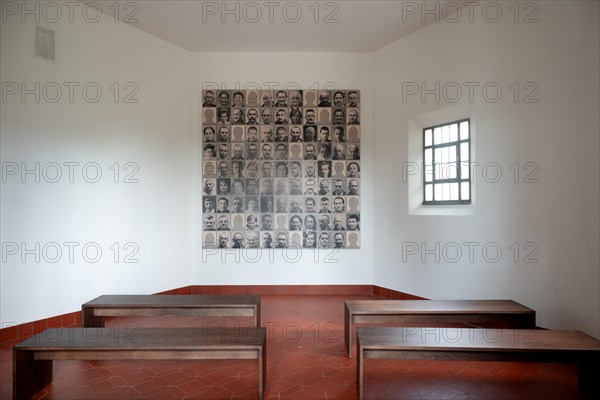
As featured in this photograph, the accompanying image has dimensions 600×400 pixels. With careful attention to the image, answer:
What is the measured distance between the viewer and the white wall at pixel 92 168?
402cm

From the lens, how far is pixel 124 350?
262 centimetres

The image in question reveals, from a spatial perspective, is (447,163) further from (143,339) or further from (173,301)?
(143,339)

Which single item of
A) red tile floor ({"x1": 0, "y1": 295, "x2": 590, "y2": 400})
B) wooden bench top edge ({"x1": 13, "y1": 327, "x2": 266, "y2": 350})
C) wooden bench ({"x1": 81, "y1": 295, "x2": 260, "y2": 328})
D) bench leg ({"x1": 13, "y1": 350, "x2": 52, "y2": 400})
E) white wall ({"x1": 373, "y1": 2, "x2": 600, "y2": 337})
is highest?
white wall ({"x1": 373, "y1": 2, "x2": 600, "y2": 337})

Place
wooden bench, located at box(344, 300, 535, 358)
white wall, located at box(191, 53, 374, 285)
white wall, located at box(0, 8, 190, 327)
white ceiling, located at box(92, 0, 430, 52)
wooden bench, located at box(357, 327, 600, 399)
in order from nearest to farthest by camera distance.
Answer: wooden bench, located at box(357, 327, 600, 399), wooden bench, located at box(344, 300, 535, 358), white wall, located at box(0, 8, 190, 327), white ceiling, located at box(92, 0, 430, 52), white wall, located at box(191, 53, 374, 285)

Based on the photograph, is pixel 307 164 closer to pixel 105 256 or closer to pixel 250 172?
pixel 250 172

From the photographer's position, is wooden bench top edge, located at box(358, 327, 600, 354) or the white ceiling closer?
wooden bench top edge, located at box(358, 327, 600, 354)

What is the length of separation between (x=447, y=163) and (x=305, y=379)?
3648mm

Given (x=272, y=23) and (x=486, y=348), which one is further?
(x=272, y=23)

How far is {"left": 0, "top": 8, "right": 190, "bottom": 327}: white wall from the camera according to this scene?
4.02 m

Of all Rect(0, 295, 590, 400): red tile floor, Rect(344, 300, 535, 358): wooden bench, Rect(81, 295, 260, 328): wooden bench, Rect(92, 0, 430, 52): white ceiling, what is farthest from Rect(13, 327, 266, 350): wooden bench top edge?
Rect(92, 0, 430, 52): white ceiling

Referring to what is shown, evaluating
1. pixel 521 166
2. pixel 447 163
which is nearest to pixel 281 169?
pixel 447 163

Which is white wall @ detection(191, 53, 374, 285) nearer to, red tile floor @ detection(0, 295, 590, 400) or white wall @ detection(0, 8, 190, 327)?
white wall @ detection(0, 8, 190, 327)

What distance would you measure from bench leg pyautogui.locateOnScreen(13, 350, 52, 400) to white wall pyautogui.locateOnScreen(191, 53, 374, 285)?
307cm

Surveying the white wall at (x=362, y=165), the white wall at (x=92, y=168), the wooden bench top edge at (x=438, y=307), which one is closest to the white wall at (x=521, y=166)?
the white wall at (x=362, y=165)
